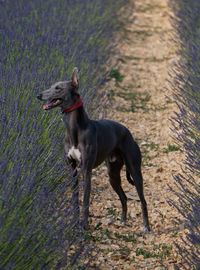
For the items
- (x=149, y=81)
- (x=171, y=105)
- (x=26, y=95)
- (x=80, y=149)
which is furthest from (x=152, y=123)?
(x=80, y=149)

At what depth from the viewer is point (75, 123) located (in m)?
3.08

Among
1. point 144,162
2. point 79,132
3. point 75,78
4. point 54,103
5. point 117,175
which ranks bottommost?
point 144,162

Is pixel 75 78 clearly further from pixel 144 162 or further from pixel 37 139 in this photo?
pixel 144 162

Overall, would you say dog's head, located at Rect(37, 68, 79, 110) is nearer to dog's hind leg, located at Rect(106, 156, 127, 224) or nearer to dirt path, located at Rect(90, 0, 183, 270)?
dog's hind leg, located at Rect(106, 156, 127, 224)

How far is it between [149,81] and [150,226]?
382cm

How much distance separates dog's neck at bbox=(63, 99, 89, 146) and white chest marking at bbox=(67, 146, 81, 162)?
0.04 meters

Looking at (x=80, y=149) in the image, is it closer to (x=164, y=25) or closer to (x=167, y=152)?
(x=167, y=152)

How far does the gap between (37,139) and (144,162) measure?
196 cm

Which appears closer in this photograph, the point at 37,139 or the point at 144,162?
the point at 37,139

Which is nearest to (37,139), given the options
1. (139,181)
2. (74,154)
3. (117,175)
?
(74,154)

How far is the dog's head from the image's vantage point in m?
3.06

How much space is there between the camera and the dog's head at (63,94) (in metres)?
3.06

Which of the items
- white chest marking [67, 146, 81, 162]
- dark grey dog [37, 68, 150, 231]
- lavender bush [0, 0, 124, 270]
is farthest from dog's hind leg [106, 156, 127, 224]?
white chest marking [67, 146, 81, 162]

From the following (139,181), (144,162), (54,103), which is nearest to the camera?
(54,103)
